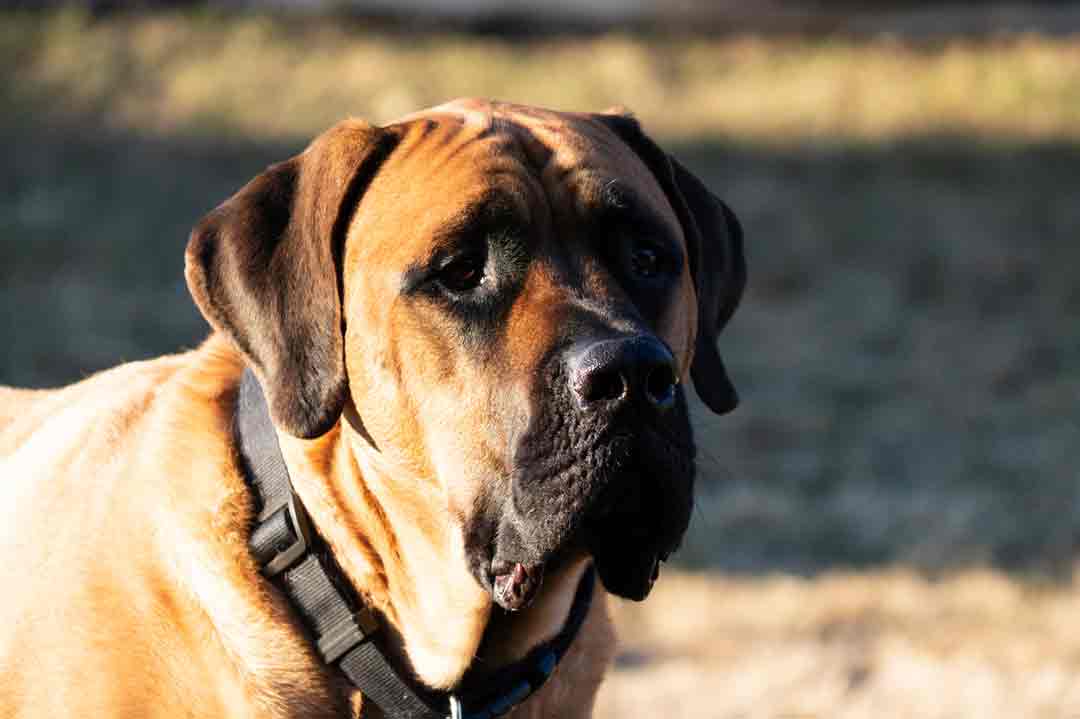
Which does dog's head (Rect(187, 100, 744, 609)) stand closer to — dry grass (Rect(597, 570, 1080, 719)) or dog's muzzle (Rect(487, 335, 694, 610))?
dog's muzzle (Rect(487, 335, 694, 610))

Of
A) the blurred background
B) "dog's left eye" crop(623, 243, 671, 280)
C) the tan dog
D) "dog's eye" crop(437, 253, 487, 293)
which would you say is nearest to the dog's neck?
the tan dog

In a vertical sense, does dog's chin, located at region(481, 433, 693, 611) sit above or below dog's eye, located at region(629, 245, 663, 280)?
below

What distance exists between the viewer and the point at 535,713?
141 inches

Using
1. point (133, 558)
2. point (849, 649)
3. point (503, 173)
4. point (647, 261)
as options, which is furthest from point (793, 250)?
point (133, 558)

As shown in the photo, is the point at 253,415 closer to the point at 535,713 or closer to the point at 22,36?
the point at 535,713

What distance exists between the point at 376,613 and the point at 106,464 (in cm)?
70

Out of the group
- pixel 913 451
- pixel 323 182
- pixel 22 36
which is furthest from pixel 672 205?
pixel 22 36

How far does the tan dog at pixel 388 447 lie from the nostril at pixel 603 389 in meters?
0.08

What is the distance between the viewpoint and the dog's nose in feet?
9.73

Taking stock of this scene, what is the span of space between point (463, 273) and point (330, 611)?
74cm

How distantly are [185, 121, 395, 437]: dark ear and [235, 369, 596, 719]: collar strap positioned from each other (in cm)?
22

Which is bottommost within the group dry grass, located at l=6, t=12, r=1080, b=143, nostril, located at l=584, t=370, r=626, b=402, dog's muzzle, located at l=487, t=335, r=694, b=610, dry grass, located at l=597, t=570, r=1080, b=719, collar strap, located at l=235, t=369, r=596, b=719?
dry grass, located at l=6, t=12, r=1080, b=143

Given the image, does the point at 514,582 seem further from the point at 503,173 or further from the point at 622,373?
the point at 503,173

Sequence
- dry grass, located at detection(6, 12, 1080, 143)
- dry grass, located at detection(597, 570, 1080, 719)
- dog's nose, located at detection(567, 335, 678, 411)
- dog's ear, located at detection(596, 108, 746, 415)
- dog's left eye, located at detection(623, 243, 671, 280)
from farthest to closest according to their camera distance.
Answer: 1. dry grass, located at detection(6, 12, 1080, 143)
2. dry grass, located at detection(597, 570, 1080, 719)
3. dog's ear, located at detection(596, 108, 746, 415)
4. dog's left eye, located at detection(623, 243, 671, 280)
5. dog's nose, located at detection(567, 335, 678, 411)
